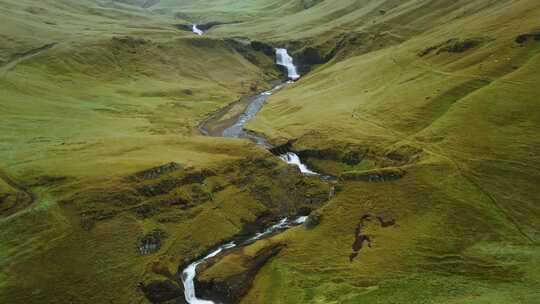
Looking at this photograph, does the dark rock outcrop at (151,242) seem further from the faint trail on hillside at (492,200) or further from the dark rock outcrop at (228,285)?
the faint trail on hillside at (492,200)

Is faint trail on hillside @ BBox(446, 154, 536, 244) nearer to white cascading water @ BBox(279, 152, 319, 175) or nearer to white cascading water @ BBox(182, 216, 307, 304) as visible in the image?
white cascading water @ BBox(279, 152, 319, 175)

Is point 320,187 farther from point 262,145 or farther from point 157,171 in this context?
point 157,171

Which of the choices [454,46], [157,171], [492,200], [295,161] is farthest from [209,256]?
[454,46]

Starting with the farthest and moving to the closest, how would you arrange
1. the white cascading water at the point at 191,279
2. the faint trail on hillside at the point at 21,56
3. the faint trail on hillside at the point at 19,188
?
the faint trail on hillside at the point at 21,56 < the faint trail on hillside at the point at 19,188 < the white cascading water at the point at 191,279

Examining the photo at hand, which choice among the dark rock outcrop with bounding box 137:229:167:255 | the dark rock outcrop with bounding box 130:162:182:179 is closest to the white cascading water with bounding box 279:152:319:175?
the dark rock outcrop with bounding box 130:162:182:179

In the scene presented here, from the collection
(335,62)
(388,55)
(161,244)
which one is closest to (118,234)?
(161,244)

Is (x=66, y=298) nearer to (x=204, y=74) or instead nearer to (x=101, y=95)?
(x=101, y=95)

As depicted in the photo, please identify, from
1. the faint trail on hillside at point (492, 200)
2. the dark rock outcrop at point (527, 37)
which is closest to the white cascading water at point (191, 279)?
the faint trail on hillside at point (492, 200)
